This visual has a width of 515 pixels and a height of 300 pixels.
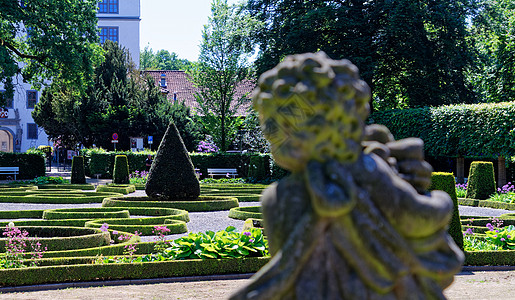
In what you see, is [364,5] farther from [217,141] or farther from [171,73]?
[171,73]

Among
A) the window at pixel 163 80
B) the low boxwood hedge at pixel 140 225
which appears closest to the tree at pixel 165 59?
the window at pixel 163 80

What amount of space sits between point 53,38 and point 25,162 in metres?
7.23

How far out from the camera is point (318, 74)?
2.51m

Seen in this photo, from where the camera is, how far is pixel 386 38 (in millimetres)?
26469

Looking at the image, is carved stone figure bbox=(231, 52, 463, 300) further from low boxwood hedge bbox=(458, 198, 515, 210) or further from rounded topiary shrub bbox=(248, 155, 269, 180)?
rounded topiary shrub bbox=(248, 155, 269, 180)

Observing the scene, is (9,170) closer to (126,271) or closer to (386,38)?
(386,38)

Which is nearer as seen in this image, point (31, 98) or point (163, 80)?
point (31, 98)

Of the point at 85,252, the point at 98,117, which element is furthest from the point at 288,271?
the point at 98,117

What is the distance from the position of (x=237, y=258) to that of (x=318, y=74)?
198 inches

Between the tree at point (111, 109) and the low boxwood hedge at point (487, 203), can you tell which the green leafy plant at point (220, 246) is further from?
the tree at point (111, 109)

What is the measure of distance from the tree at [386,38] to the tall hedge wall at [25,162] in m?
12.3

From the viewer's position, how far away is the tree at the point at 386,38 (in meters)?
25.2

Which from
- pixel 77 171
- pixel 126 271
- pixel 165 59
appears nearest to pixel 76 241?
pixel 126 271

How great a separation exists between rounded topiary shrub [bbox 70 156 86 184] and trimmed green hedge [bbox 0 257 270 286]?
1772cm
